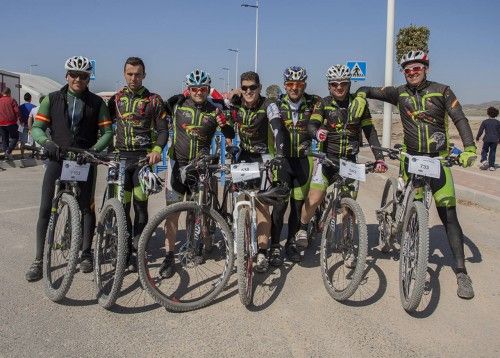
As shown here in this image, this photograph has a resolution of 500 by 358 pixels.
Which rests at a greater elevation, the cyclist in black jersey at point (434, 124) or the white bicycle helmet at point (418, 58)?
the white bicycle helmet at point (418, 58)

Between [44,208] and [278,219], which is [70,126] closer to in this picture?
[44,208]

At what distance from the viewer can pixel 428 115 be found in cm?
429

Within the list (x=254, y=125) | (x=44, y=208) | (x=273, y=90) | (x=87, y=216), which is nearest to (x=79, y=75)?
(x=44, y=208)

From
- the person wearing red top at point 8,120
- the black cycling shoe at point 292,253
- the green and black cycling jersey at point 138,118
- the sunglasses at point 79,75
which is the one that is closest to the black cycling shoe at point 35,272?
the green and black cycling jersey at point 138,118

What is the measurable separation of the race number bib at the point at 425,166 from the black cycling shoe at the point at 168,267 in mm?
2384

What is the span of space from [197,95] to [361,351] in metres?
2.67

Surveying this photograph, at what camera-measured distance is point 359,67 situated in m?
13.3

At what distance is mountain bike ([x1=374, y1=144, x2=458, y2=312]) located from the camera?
138 inches

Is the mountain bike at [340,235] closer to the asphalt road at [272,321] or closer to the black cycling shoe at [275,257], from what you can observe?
the asphalt road at [272,321]

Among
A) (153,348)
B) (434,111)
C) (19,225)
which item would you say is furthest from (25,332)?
(434,111)

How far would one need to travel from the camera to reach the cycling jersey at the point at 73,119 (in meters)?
4.12

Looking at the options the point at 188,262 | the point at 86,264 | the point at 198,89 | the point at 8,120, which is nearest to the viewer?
the point at 188,262

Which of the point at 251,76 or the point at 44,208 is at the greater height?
the point at 251,76

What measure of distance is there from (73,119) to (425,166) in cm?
325
